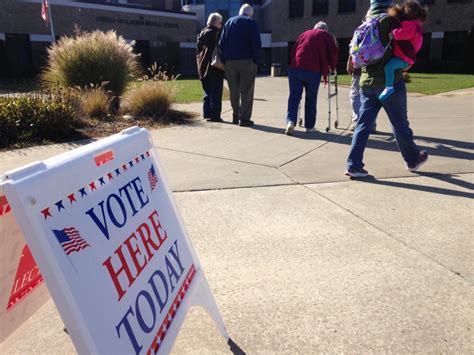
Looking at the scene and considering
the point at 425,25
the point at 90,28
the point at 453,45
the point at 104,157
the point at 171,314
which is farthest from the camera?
the point at 425,25

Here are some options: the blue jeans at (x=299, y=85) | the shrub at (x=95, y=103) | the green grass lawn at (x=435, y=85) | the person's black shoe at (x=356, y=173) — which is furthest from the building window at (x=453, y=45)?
the person's black shoe at (x=356, y=173)

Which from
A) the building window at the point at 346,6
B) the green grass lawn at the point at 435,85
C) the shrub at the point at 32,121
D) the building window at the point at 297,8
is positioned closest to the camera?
the shrub at the point at 32,121

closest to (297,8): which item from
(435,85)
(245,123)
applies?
(435,85)

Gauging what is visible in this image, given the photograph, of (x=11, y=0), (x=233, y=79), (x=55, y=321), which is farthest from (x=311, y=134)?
(x=11, y=0)

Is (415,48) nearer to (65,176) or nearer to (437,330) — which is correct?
(437,330)

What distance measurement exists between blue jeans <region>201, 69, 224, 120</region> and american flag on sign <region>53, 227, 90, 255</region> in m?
7.81

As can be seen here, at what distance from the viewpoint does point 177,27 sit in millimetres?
42094

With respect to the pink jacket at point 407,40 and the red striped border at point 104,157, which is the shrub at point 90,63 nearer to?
the pink jacket at point 407,40

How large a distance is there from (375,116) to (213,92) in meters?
4.72

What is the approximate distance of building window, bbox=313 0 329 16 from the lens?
4138 centimetres

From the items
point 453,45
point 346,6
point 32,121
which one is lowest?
point 32,121

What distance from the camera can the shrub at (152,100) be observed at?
9.65 m

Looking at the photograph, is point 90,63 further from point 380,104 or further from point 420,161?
point 420,161

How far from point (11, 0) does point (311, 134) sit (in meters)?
28.8
